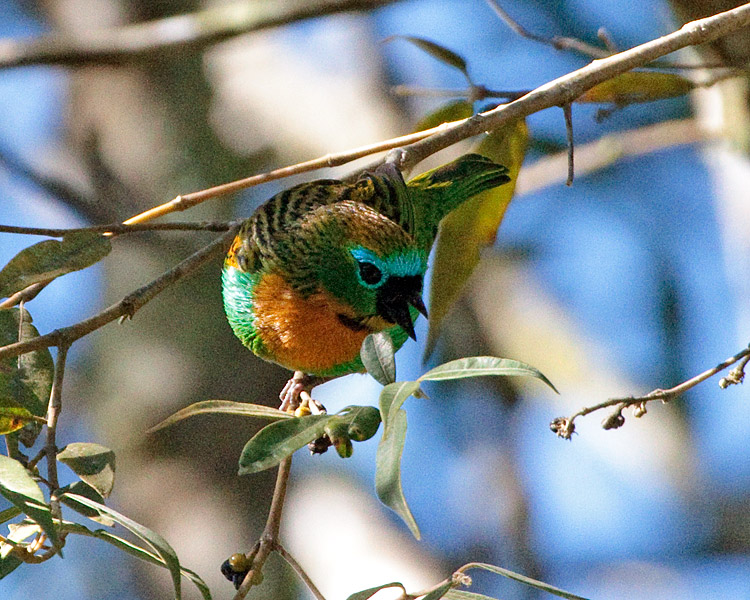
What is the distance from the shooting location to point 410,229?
3.14m

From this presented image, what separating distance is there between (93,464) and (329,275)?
1.23 meters

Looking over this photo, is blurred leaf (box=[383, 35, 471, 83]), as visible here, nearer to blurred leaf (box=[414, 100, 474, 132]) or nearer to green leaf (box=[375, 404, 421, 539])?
blurred leaf (box=[414, 100, 474, 132])

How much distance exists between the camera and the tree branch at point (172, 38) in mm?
3787

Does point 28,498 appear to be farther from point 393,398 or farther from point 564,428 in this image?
point 564,428

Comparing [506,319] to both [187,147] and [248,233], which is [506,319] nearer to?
[187,147]

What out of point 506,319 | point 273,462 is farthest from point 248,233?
point 506,319

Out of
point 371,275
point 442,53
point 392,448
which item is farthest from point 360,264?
point 392,448

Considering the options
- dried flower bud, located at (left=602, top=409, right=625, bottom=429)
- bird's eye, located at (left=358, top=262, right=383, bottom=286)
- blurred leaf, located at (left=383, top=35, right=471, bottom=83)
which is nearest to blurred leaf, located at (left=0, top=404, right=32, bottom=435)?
dried flower bud, located at (left=602, top=409, right=625, bottom=429)

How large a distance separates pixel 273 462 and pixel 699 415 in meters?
5.53

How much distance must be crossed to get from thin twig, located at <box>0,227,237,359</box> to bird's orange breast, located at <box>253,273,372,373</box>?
1.97 feet

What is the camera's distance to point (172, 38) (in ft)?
12.7

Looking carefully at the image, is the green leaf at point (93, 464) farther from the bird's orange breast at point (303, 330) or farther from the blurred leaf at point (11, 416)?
the bird's orange breast at point (303, 330)

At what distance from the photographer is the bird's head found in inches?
108

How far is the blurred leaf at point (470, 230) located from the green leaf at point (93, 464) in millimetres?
1003
